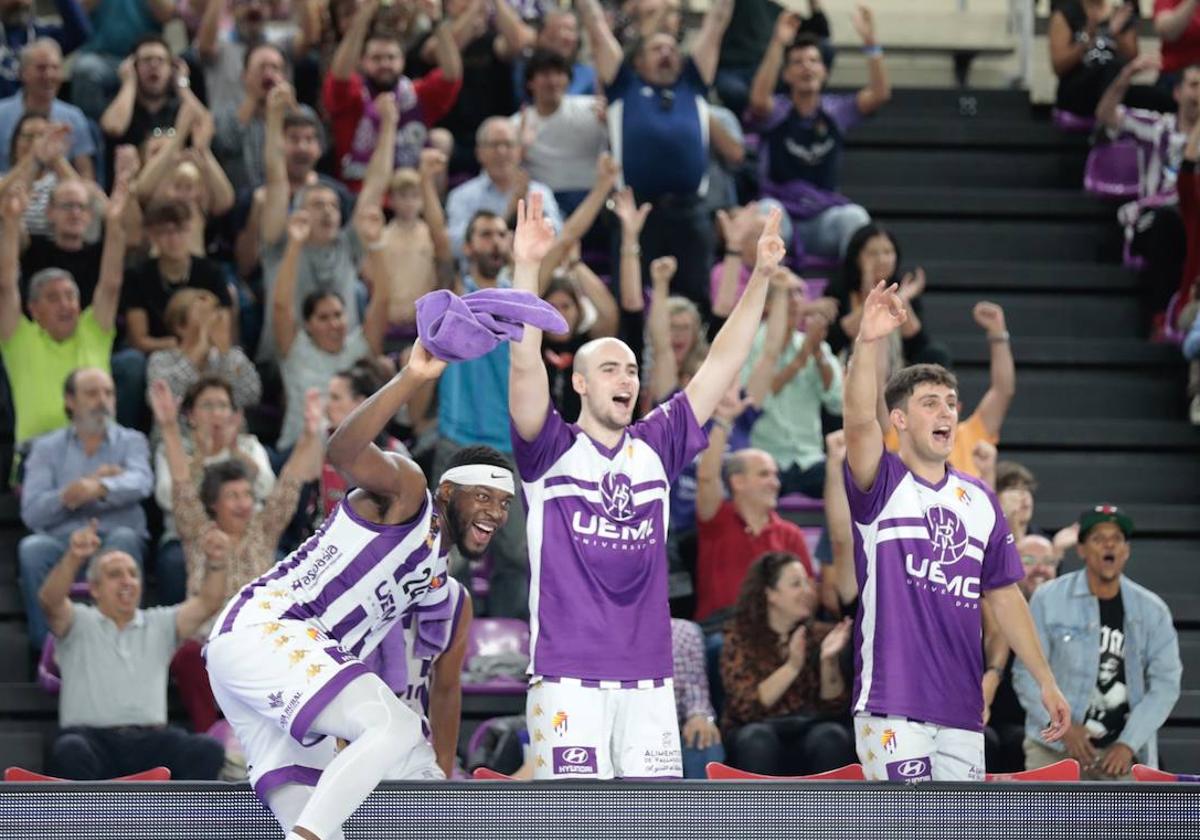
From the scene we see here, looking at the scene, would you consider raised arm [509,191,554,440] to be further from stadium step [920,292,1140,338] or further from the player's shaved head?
stadium step [920,292,1140,338]

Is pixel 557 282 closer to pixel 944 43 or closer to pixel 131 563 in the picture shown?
pixel 131 563

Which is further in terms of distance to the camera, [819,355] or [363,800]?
[819,355]

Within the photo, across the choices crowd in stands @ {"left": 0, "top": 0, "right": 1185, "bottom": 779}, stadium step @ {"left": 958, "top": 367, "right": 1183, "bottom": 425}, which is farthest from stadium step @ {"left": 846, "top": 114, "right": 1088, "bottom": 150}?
stadium step @ {"left": 958, "top": 367, "right": 1183, "bottom": 425}

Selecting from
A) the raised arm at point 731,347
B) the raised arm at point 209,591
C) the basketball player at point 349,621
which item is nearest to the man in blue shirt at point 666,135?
the raised arm at point 209,591

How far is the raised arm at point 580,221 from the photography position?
402 inches

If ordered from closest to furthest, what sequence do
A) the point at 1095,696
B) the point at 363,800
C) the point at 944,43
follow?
1. the point at 363,800
2. the point at 1095,696
3. the point at 944,43

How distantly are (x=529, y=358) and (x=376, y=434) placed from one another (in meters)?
0.59

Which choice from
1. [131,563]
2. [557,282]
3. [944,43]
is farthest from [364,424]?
[944,43]

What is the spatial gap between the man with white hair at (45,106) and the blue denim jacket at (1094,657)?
17.9 ft

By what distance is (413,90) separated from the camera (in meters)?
12.0

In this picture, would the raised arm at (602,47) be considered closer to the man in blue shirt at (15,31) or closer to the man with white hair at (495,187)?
the man with white hair at (495,187)

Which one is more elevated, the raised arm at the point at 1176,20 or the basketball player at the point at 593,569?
the raised arm at the point at 1176,20

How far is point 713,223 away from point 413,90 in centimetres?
182

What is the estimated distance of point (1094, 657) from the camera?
28.2ft
